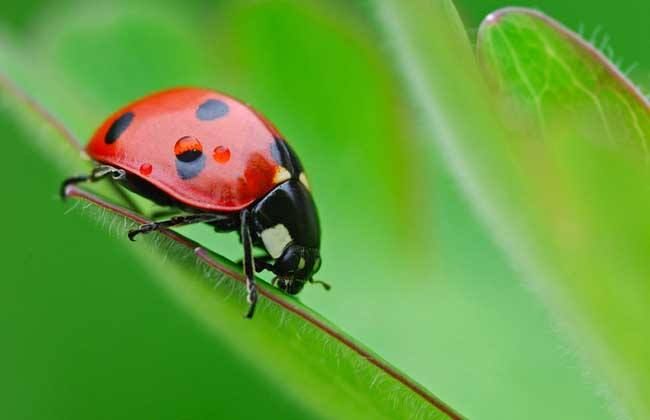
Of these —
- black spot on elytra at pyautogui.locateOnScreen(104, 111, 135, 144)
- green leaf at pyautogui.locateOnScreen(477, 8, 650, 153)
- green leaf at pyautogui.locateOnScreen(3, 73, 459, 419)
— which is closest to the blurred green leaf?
green leaf at pyautogui.locateOnScreen(477, 8, 650, 153)

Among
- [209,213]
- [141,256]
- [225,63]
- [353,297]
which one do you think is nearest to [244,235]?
[209,213]

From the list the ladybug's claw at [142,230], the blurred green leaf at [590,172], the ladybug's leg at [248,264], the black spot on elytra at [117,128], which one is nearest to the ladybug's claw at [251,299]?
the ladybug's leg at [248,264]

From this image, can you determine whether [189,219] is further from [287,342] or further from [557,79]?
[557,79]

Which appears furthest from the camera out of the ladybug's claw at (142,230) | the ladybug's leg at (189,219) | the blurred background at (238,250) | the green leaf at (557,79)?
the blurred background at (238,250)

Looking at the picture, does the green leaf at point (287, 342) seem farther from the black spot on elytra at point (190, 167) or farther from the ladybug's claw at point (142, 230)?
the black spot on elytra at point (190, 167)

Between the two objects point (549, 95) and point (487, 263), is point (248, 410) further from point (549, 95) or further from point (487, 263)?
point (549, 95)
